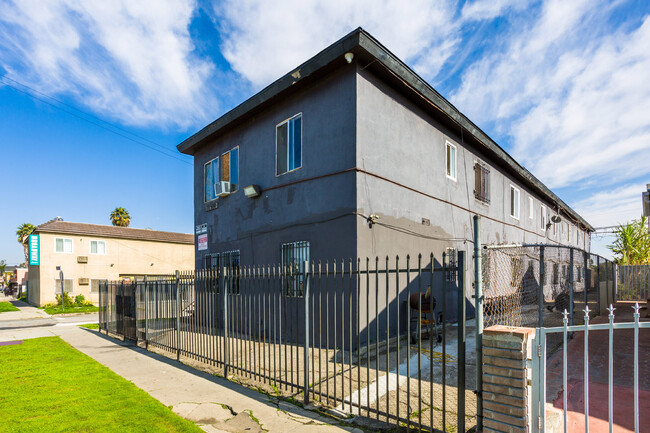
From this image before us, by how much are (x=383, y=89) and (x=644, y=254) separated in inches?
828

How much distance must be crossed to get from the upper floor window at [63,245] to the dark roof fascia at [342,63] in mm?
17852

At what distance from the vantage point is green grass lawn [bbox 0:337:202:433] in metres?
4.59

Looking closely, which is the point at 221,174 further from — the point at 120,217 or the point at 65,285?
the point at 120,217

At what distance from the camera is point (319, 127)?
30.9ft

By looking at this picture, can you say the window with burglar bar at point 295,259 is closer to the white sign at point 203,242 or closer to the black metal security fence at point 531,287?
the black metal security fence at point 531,287

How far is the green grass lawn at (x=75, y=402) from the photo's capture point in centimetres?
459

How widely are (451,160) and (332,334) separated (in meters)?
7.56

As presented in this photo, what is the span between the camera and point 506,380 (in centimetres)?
332

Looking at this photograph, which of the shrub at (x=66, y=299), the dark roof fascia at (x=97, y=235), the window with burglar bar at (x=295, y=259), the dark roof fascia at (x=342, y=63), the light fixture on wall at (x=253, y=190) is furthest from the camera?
the shrub at (x=66, y=299)

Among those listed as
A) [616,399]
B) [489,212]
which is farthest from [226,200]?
[616,399]

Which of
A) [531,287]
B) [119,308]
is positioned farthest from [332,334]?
[531,287]

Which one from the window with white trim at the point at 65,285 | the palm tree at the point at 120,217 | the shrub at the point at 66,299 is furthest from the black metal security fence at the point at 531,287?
the palm tree at the point at 120,217

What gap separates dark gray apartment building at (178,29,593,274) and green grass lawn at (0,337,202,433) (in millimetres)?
4820

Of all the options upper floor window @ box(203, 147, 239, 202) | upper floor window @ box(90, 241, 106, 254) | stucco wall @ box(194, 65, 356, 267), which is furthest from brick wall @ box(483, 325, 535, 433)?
upper floor window @ box(90, 241, 106, 254)
